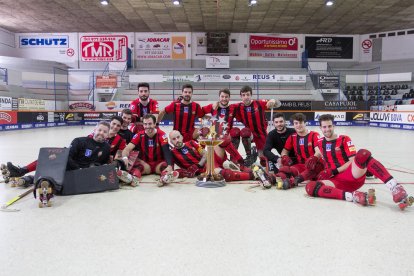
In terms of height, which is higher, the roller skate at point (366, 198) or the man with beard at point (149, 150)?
the man with beard at point (149, 150)

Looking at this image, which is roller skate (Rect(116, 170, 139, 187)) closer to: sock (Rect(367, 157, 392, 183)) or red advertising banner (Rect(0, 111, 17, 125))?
sock (Rect(367, 157, 392, 183))

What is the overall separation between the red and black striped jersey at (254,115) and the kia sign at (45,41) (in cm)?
1835

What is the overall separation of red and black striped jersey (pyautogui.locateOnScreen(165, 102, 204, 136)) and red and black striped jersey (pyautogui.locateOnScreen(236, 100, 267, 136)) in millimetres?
657

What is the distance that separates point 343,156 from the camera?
338 centimetres

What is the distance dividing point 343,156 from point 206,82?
51.5 ft

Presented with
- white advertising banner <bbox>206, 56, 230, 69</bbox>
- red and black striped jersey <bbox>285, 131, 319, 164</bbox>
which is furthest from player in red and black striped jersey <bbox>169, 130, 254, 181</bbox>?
white advertising banner <bbox>206, 56, 230, 69</bbox>

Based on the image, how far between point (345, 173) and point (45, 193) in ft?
8.77

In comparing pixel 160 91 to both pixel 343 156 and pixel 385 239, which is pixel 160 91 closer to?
pixel 343 156

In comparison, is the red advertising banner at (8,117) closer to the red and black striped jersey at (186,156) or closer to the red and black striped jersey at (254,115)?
the red and black striped jersey at (254,115)

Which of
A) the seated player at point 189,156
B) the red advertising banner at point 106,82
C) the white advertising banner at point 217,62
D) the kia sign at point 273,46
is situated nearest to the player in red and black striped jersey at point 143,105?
the seated player at point 189,156

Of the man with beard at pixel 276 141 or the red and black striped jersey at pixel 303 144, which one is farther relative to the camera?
the man with beard at pixel 276 141

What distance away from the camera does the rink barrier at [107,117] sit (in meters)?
13.3

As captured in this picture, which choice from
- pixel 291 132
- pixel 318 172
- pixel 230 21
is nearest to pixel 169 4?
pixel 230 21

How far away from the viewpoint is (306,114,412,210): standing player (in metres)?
2.83
